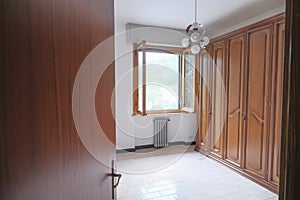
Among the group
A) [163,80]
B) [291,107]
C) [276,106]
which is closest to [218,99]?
[276,106]

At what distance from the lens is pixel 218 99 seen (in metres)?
3.67

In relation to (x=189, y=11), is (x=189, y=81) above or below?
below

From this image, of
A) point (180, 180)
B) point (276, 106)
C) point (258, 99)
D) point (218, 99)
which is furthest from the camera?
point (218, 99)

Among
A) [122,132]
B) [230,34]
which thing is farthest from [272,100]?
[122,132]

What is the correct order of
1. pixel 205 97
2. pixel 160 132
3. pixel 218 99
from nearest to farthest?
pixel 218 99 → pixel 205 97 → pixel 160 132

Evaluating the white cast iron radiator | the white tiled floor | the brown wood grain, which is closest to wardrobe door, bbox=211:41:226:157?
the white tiled floor

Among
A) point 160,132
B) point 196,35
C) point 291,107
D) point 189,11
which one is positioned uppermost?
point 189,11

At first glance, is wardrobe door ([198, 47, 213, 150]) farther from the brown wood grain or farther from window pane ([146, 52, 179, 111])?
the brown wood grain

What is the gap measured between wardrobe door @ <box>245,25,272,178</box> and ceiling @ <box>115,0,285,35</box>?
13.3 inches

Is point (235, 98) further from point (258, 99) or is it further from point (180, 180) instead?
point (180, 180)

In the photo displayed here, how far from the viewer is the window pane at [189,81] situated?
438 cm

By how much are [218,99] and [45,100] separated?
358 centimetres

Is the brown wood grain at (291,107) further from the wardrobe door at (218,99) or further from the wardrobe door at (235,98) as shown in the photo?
the wardrobe door at (218,99)

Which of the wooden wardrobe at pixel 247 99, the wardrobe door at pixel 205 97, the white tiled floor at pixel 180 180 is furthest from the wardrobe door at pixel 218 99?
the white tiled floor at pixel 180 180
